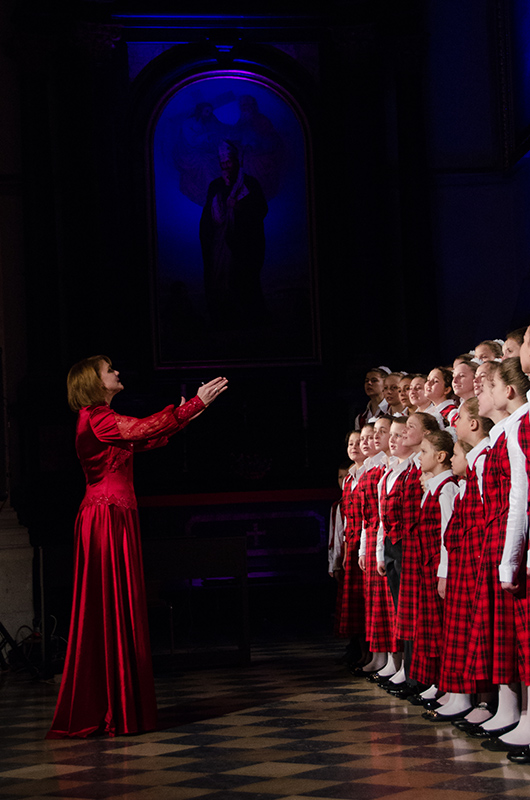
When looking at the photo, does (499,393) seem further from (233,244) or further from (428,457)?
(233,244)

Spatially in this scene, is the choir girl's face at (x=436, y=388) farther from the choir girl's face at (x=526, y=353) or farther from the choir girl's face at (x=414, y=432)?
the choir girl's face at (x=526, y=353)

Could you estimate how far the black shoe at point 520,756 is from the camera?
12.5 feet

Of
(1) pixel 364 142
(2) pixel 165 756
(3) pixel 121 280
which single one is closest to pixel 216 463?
(3) pixel 121 280

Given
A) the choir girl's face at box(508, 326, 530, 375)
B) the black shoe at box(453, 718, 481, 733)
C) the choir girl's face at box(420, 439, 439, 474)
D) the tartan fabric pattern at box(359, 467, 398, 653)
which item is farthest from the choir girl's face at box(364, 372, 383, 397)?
the choir girl's face at box(508, 326, 530, 375)

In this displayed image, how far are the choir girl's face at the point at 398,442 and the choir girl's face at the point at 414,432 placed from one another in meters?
0.08

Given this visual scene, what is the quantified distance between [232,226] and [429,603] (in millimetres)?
6039

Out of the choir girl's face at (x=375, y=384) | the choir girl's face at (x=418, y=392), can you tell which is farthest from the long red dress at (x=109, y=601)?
the choir girl's face at (x=375, y=384)

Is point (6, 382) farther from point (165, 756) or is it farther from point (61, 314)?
point (165, 756)

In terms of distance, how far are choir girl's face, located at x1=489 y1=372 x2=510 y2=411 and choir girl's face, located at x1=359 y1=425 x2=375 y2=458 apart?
2.21 meters

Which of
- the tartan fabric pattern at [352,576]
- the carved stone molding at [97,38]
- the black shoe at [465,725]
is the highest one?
the carved stone molding at [97,38]

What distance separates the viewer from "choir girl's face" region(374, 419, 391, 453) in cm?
629

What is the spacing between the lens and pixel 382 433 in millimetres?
6297

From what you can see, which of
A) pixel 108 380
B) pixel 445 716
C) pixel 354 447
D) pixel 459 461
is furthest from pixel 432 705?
pixel 108 380

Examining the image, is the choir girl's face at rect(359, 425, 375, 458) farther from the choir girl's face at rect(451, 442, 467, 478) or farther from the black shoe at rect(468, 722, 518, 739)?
the black shoe at rect(468, 722, 518, 739)
